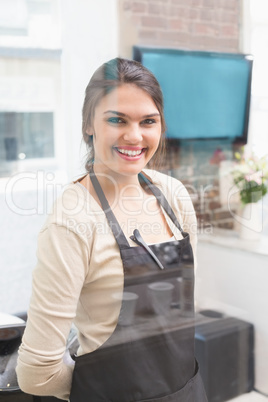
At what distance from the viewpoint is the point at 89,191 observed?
3.41 feet

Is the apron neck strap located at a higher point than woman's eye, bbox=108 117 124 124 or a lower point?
lower

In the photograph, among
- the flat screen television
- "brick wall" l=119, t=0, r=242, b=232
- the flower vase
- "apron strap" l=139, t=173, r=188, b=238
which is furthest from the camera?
the flower vase

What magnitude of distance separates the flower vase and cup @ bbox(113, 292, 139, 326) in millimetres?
857

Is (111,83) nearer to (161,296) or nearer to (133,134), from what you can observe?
(133,134)

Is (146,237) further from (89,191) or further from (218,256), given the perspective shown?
(218,256)

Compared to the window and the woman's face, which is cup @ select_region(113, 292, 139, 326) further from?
the window

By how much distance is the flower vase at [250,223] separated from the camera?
184cm

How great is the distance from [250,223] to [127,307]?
0.93 m

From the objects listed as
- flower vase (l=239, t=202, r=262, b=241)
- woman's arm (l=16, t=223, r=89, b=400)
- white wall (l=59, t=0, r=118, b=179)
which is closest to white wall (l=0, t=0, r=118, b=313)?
white wall (l=59, t=0, r=118, b=179)

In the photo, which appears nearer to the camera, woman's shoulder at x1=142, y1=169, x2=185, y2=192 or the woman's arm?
the woman's arm

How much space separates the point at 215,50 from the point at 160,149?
74cm

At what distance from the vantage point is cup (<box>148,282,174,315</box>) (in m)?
1.15

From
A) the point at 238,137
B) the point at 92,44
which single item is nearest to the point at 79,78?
the point at 92,44

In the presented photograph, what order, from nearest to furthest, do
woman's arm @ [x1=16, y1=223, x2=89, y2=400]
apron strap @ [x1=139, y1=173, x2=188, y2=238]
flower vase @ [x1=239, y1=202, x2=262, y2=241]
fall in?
woman's arm @ [x1=16, y1=223, x2=89, y2=400]
apron strap @ [x1=139, y1=173, x2=188, y2=238]
flower vase @ [x1=239, y1=202, x2=262, y2=241]
